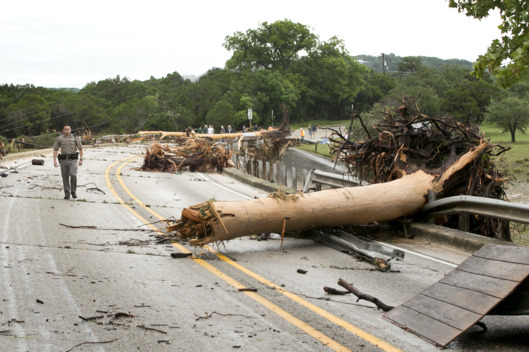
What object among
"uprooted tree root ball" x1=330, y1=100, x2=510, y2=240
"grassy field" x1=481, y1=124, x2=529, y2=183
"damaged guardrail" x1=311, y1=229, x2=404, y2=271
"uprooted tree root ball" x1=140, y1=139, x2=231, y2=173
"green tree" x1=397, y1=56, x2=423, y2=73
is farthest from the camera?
"green tree" x1=397, y1=56, x2=423, y2=73

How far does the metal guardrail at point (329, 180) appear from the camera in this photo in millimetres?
12157

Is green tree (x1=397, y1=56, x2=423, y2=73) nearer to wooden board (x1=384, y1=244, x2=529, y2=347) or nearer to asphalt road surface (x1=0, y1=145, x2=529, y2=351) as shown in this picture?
asphalt road surface (x1=0, y1=145, x2=529, y2=351)

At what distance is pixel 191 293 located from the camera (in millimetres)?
6125

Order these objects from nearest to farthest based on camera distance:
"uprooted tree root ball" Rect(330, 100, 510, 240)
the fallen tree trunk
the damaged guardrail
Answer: the damaged guardrail
the fallen tree trunk
"uprooted tree root ball" Rect(330, 100, 510, 240)

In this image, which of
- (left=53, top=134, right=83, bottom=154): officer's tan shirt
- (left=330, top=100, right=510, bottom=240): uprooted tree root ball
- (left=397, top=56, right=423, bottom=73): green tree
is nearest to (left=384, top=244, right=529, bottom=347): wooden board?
(left=330, top=100, right=510, bottom=240): uprooted tree root ball

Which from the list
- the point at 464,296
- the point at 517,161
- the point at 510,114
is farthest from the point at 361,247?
the point at 510,114

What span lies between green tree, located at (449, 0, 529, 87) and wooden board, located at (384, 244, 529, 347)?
25.9ft

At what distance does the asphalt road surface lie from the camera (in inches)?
188

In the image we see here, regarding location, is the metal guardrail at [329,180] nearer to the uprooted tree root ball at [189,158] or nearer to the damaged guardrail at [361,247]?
the damaged guardrail at [361,247]

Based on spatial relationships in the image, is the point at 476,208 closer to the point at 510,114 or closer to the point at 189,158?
the point at 189,158

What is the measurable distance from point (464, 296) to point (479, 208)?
4016 millimetres

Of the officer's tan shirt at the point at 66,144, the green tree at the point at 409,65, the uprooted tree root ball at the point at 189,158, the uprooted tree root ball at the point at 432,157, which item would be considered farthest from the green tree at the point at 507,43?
the green tree at the point at 409,65

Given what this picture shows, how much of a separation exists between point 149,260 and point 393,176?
5.56m

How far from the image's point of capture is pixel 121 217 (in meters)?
11.5
